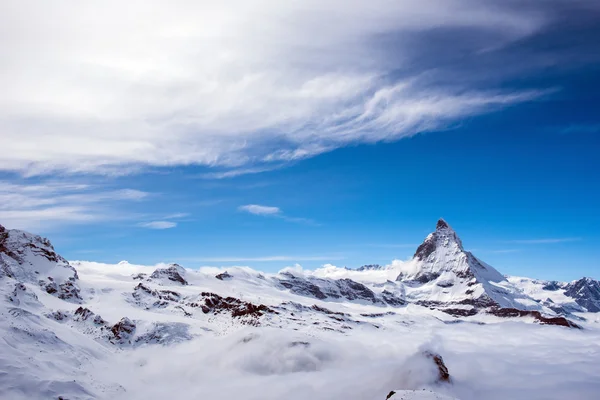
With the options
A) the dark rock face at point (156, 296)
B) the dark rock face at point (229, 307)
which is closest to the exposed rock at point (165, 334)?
the dark rock face at point (229, 307)

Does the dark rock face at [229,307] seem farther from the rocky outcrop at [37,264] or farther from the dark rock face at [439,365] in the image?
the dark rock face at [439,365]

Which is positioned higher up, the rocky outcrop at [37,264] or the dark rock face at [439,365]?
the rocky outcrop at [37,264]

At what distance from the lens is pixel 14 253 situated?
146 meters

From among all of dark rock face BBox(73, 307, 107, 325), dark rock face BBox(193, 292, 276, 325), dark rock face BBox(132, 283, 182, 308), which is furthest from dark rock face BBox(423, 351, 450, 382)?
dark rock face BBox(132, 283, 182, 308)

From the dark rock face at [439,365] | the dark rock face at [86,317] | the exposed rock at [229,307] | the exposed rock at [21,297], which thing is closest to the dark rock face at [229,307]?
the exposed rock at [229,307]

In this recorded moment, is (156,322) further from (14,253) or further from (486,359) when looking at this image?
(486,359)

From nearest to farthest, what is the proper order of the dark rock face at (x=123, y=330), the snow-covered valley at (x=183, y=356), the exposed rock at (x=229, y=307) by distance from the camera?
the snow-covered valley at (x=183, y=356), the dark rock face at (x=123, y=330), the exposed rock at (x=229, y=307)

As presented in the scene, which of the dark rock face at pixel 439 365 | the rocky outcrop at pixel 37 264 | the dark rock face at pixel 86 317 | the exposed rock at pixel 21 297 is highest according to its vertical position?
the rocky outcrop at pixel 37 264

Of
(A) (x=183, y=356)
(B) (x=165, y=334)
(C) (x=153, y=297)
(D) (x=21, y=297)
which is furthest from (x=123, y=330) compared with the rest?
(C) (x=153, y=297)

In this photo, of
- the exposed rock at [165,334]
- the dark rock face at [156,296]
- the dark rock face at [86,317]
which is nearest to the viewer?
the exposed rock at [165,334]

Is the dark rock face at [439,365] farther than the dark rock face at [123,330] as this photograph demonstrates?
Yes

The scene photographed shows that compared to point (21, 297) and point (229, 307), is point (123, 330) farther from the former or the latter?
point (229, 307)

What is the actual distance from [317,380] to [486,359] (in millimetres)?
123355

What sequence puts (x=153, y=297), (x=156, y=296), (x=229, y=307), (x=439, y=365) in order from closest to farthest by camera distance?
(x=439, y=365)
(x=153, y=297)
(x=156, y=296)
(x=229, y=307)
